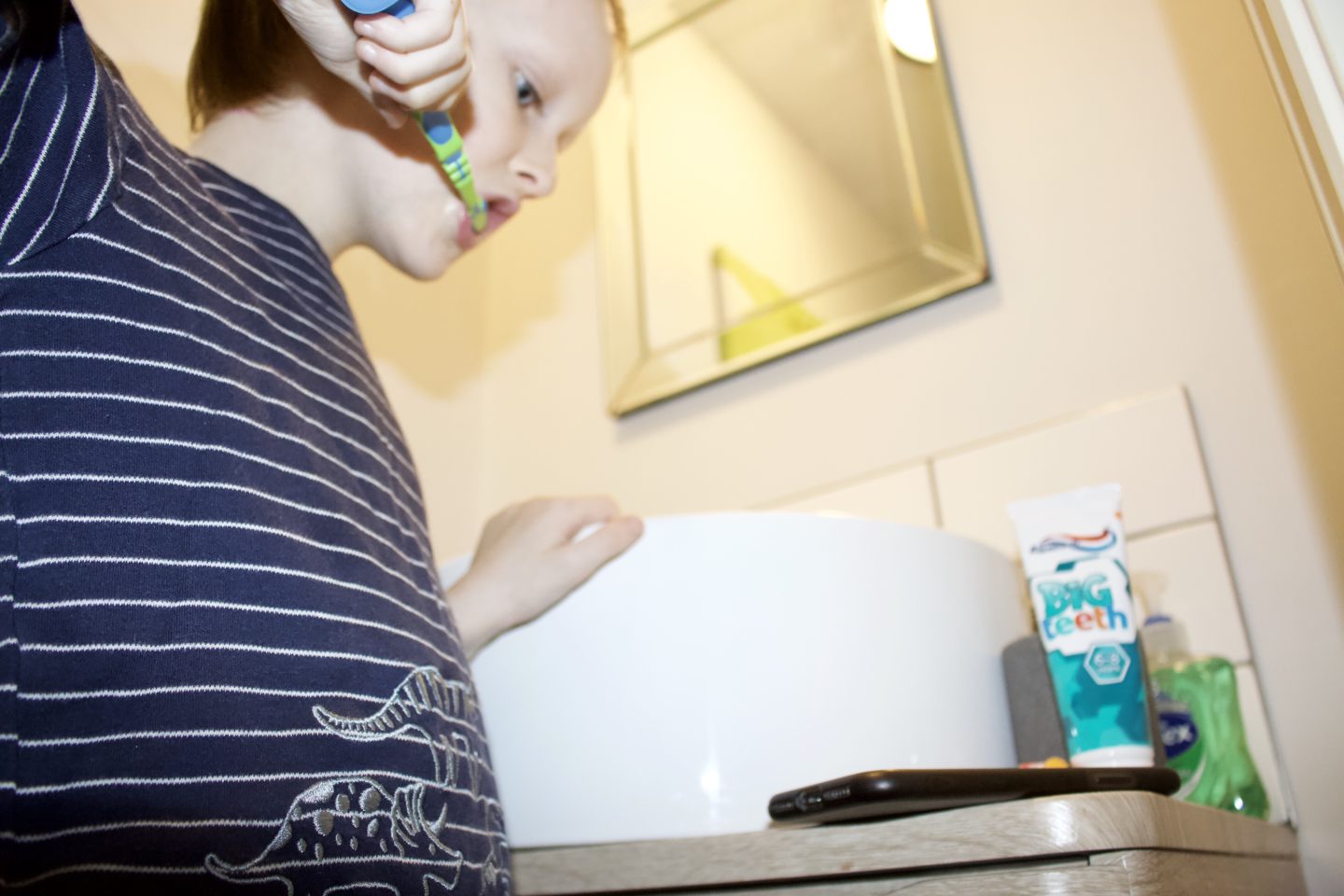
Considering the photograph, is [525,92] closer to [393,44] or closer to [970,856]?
[393,44]

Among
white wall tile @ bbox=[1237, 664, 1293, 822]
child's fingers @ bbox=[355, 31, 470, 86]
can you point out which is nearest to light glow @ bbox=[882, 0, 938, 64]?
white wall tile @ bbox=[1237, 664, 1293, 822]

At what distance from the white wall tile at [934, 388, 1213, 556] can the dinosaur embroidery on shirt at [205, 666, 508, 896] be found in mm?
475

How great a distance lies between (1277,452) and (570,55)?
54 centimetres

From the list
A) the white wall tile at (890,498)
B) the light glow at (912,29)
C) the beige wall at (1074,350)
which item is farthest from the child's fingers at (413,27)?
the light glow at (912,29)

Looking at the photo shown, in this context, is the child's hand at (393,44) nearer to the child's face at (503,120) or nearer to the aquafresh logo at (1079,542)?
the child's face at (503,120)

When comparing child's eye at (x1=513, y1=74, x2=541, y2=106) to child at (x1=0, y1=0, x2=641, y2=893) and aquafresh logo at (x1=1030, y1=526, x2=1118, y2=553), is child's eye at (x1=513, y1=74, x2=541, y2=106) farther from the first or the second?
aquafresh logo at (x1=1030, y1=526, x2=1118, y2=553)

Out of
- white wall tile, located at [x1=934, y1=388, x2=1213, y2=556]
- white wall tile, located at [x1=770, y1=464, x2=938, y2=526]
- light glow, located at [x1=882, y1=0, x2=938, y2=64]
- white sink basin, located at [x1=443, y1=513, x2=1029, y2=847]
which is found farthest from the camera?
light glow, located at [x1=882, y1=0, x2=938, y2=64]

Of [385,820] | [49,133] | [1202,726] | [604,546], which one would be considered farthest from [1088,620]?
[49,133]

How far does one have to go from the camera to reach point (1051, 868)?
41 cm

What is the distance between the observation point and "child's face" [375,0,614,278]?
631mm

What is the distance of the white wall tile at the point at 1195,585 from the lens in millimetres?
726

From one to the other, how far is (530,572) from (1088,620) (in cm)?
31

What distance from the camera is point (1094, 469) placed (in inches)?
31.6

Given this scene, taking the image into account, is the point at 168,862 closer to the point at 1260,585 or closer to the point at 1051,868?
the point at 1051,868
